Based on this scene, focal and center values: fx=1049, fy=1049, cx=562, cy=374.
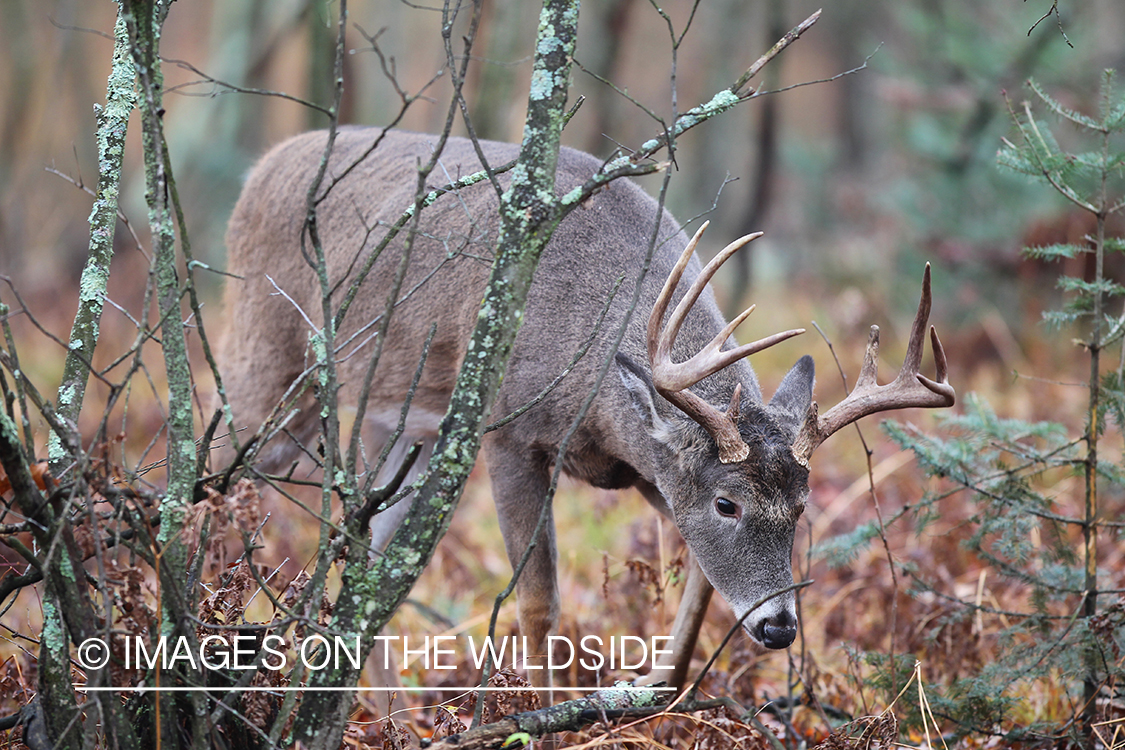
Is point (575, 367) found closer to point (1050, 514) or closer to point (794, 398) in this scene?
point (794, 398)

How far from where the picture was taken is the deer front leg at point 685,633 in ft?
14.2

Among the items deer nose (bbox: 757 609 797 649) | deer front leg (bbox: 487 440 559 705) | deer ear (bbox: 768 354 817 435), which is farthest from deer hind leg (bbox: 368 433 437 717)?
deer nose (bbox: 757 609 797 649)

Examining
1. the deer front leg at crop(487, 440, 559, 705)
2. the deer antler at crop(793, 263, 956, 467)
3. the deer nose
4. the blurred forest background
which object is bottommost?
the deer nose

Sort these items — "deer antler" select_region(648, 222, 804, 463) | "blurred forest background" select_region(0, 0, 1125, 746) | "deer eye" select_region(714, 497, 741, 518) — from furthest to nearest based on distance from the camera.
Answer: "blurred forest background" select_region(0, 0, 1125, 746) → "deer eye" select_region(714, 497, 741, 518) → "deer antler" select_region(648, 222, 804, 463)

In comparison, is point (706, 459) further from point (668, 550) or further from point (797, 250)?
point (797, 250)

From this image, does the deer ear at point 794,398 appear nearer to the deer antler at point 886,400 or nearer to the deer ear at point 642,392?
the deer antler at point 886,400

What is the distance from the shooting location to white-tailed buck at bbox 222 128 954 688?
12.3 ft

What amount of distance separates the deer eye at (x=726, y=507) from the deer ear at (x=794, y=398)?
1.15 feet

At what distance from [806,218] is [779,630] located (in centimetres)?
1450

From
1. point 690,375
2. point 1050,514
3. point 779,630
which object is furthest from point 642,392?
point 1050,514

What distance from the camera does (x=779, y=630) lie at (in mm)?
3619

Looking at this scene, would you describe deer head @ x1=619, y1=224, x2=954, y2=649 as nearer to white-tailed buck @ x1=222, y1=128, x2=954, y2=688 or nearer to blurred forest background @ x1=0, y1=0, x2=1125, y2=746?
white-tailed buck @ x1=222, y1=128, x2=954, y2=688

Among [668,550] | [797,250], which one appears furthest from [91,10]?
[668,550]

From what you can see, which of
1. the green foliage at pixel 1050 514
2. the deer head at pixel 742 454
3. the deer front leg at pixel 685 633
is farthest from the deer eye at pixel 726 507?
the green foliage at pixel 1050 514
